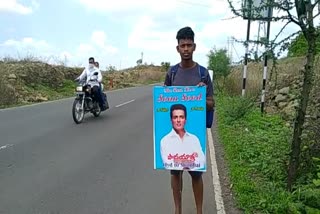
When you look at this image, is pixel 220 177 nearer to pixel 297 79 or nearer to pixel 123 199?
pixel 123 199

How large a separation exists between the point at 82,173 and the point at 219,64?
22176 mm

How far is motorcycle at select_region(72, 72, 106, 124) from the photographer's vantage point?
11797 mm

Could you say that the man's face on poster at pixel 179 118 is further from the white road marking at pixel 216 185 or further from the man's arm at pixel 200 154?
the white road marking at pixel 216 185

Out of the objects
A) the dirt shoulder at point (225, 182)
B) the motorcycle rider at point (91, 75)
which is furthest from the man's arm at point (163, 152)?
the motorcycle rider at point (91, 75)

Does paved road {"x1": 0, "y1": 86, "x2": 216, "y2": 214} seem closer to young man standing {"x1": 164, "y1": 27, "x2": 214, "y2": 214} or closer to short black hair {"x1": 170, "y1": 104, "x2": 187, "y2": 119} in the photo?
young man standing {"x1": 164, "y1": 27, "x2": 214, "y2": 214}

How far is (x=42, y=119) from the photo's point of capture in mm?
12805

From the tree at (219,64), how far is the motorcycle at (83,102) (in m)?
13.5

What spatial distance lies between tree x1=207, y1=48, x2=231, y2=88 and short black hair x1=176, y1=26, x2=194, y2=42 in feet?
69.4

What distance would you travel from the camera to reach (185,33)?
13.4 feet

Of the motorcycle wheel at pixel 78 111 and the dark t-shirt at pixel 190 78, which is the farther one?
the motorcycle wheel at pixel 78 111

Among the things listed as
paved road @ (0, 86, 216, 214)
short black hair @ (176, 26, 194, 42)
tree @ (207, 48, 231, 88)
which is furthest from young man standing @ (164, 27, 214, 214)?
tree @ (207, 48, 231, 88)

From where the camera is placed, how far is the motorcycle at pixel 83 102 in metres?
11.8

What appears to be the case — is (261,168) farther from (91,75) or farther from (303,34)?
(91,75)

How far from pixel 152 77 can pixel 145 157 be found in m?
50.0
